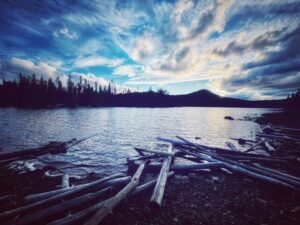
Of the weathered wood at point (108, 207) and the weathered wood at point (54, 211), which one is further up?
the weathered wood at point (108, 207)

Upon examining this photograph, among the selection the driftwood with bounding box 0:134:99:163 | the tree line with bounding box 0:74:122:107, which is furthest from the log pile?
the tree line with bounding box 0:74:122:107

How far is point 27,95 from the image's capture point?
124m

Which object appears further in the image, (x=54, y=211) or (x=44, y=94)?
(x=44, y=94)

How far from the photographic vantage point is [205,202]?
705 centimetres

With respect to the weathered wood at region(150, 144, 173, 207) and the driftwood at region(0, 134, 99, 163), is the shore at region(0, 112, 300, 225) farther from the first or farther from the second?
the driftwood at region(0, 134, 99, 163)

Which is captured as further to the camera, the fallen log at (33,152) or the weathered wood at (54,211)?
the fallen log at (33,152)

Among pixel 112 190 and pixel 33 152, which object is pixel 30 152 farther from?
pixel 112 190

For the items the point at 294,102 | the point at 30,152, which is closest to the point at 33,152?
the point at 30,152

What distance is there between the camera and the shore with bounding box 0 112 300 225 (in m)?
5.90

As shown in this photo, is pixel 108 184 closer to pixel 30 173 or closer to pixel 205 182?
pixel 205 182

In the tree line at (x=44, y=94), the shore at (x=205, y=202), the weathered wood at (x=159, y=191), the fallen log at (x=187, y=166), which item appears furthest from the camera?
the tree line at (x=44, y=94)

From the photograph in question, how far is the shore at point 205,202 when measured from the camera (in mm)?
5897

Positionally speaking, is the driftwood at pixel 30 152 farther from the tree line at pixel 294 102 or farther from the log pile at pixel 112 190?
the tree line at pixel 294 102

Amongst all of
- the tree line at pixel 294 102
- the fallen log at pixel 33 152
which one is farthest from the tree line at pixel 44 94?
the tree line at pixel 294 102
